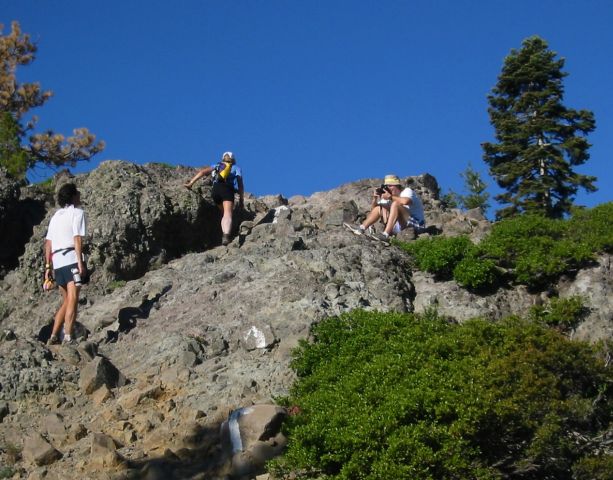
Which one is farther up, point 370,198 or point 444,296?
point 370,198

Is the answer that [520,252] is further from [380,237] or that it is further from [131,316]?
[131,316]

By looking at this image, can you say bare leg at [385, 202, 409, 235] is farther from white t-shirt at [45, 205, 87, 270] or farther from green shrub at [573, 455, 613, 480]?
green shrub at [573, 455, 613, 480]

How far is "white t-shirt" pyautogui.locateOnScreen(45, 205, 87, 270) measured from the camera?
38.1 feet

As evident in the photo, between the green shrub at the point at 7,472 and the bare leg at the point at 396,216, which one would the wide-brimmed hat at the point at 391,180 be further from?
the green shrub at the point at 7,472

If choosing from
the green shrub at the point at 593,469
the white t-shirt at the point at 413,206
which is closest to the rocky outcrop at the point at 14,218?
the white t-shirt at the point at 413,206

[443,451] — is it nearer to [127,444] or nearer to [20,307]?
[127,444]

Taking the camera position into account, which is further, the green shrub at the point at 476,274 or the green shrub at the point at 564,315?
the green shrub at the point at 476,274

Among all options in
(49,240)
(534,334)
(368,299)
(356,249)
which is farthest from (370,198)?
(534,334)

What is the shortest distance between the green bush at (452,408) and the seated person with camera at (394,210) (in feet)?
16.9

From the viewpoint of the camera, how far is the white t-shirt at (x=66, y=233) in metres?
11.6

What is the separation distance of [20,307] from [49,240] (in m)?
2.89

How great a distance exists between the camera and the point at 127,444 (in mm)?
9172

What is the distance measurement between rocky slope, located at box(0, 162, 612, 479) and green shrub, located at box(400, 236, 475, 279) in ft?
0.76

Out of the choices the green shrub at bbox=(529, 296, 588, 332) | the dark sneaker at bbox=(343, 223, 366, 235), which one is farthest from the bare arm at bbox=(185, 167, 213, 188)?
the green shrub at bbox=(529, 296, 588, 332)
